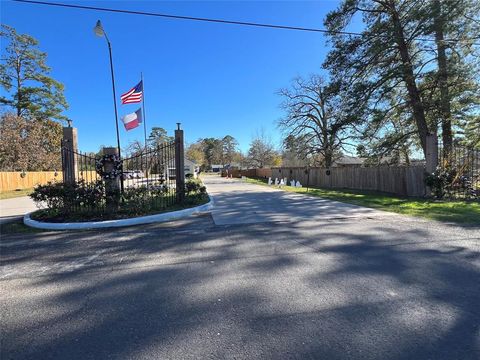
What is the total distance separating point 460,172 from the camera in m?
12.3

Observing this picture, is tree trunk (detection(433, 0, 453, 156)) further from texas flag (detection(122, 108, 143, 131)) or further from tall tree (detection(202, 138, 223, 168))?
tall tree (detection(202, 138, 223, 168))

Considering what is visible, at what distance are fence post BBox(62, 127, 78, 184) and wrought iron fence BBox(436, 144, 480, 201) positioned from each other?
1378 cm

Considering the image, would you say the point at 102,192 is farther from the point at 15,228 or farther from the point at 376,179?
the point at 376,179

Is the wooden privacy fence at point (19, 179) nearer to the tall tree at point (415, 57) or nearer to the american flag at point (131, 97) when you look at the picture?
the american flag at point (131, 97)

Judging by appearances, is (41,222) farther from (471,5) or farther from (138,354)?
(471,5)

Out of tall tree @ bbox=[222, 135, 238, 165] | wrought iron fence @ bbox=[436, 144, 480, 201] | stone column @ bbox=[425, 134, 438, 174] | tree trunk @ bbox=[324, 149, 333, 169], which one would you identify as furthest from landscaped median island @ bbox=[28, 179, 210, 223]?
tall tree @ bbox=[222, 135, 238, 165]

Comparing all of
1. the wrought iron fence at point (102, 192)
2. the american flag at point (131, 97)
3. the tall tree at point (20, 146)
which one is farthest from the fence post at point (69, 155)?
the tall tree at point (20, 146)

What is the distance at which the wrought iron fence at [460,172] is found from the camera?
12.1m

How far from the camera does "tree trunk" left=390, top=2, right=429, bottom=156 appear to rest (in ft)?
49.1

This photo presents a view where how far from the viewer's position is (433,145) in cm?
1253

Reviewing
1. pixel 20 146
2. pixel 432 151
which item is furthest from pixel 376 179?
pixel 20 146

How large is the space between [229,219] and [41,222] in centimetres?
524

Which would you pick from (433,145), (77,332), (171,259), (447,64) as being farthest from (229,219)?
(447,64)

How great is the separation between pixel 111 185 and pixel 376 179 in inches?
611
